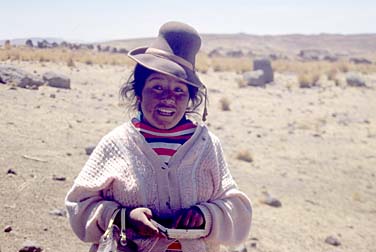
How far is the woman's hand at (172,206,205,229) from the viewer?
2.12m

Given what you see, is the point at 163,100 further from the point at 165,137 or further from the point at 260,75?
the point at 260,75

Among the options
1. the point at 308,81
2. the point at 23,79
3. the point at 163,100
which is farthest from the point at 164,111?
the point at 308,81

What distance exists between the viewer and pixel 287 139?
11.4m

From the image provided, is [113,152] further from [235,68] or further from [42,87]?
[235,68]

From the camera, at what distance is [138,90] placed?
241 centimetres

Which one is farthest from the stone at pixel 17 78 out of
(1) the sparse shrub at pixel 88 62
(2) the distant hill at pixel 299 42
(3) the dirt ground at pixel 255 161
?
(2) the distant hill at pixel 299 42

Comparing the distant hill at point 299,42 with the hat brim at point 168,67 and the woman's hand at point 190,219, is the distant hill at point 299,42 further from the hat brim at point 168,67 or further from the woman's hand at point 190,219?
the woman's hand at point 190,219

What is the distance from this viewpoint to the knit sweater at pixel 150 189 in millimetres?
2186

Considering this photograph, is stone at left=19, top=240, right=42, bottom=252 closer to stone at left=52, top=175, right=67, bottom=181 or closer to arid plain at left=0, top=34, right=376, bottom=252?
arid plain at left=0, top=34, right=376, bottom=252

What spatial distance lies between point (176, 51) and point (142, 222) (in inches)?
28.0

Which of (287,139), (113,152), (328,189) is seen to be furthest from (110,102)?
(113,152)

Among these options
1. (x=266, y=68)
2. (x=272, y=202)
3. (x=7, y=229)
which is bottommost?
(x=266, y=68)

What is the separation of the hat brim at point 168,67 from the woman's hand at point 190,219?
51 centimetres

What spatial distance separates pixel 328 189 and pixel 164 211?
6.38 m
